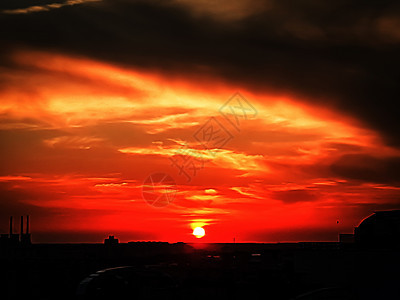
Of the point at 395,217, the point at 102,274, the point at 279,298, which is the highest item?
the point at 395,217

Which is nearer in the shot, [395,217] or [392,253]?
[392,253]

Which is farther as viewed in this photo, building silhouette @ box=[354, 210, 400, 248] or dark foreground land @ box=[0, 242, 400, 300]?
building silhouette @ box=[354, 210, 400, 248]

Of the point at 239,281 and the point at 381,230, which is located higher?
the point at 381,230

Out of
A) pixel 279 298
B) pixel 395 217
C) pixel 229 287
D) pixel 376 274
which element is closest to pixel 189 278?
pixel 229 287

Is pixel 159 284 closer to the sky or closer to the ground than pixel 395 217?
closer to the ground

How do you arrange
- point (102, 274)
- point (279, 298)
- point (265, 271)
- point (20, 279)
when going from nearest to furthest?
point (102, 274) < point (279, 298) < point (265, 271) < point (20, 279)

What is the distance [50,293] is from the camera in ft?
105

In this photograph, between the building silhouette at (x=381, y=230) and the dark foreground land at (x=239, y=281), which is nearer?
the dark foreground land at (x=239, y=281)

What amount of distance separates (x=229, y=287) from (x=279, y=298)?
8.82ft

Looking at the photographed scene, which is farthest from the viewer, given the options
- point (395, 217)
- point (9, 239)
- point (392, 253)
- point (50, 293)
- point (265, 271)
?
point (9, 239)

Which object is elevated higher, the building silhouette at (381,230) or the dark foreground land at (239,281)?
the building silhouette at (381,230)

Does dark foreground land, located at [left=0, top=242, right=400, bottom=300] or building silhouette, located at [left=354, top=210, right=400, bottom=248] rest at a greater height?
building silhouette, located at [left=354, top=210, right=400, bottom=248]

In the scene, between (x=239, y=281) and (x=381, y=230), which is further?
(x=381, y=230)

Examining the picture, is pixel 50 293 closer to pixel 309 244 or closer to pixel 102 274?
pixel 102 274
